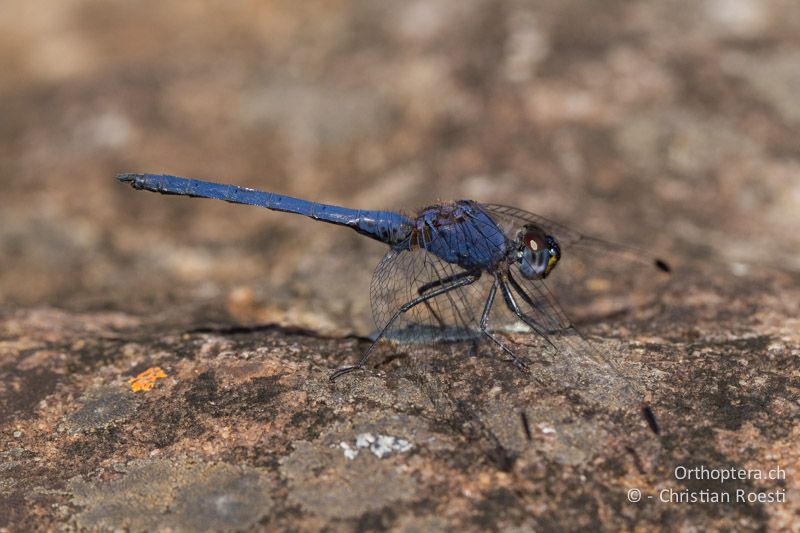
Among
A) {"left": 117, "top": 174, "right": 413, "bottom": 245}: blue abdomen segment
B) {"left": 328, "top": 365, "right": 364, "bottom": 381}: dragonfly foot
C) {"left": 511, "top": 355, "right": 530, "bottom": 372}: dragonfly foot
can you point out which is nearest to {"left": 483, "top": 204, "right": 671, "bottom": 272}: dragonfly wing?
{"left": 117, "top": 174, "right": 413, "bottom": 245}: blue abdomen segment

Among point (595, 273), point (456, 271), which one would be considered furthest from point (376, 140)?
point (456, 271)

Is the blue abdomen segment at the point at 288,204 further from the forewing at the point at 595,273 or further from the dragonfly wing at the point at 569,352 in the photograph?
the dragonfly wing at the point at 569,352

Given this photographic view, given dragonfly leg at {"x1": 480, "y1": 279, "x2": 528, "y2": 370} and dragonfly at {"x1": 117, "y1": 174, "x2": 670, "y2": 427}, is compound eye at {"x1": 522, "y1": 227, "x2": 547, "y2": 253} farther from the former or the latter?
dragonfly leg at {"x1": 480, "y1": 279, "x2": 528, "y2": 370}

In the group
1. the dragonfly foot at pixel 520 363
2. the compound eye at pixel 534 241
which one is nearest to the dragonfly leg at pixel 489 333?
the dragonfly foot at pixel 520 363

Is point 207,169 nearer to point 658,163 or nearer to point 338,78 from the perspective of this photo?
point 338,78

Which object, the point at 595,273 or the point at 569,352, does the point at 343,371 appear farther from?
the point at 595,273

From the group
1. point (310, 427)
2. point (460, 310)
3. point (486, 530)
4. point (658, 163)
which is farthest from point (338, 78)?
point (486, 530)
